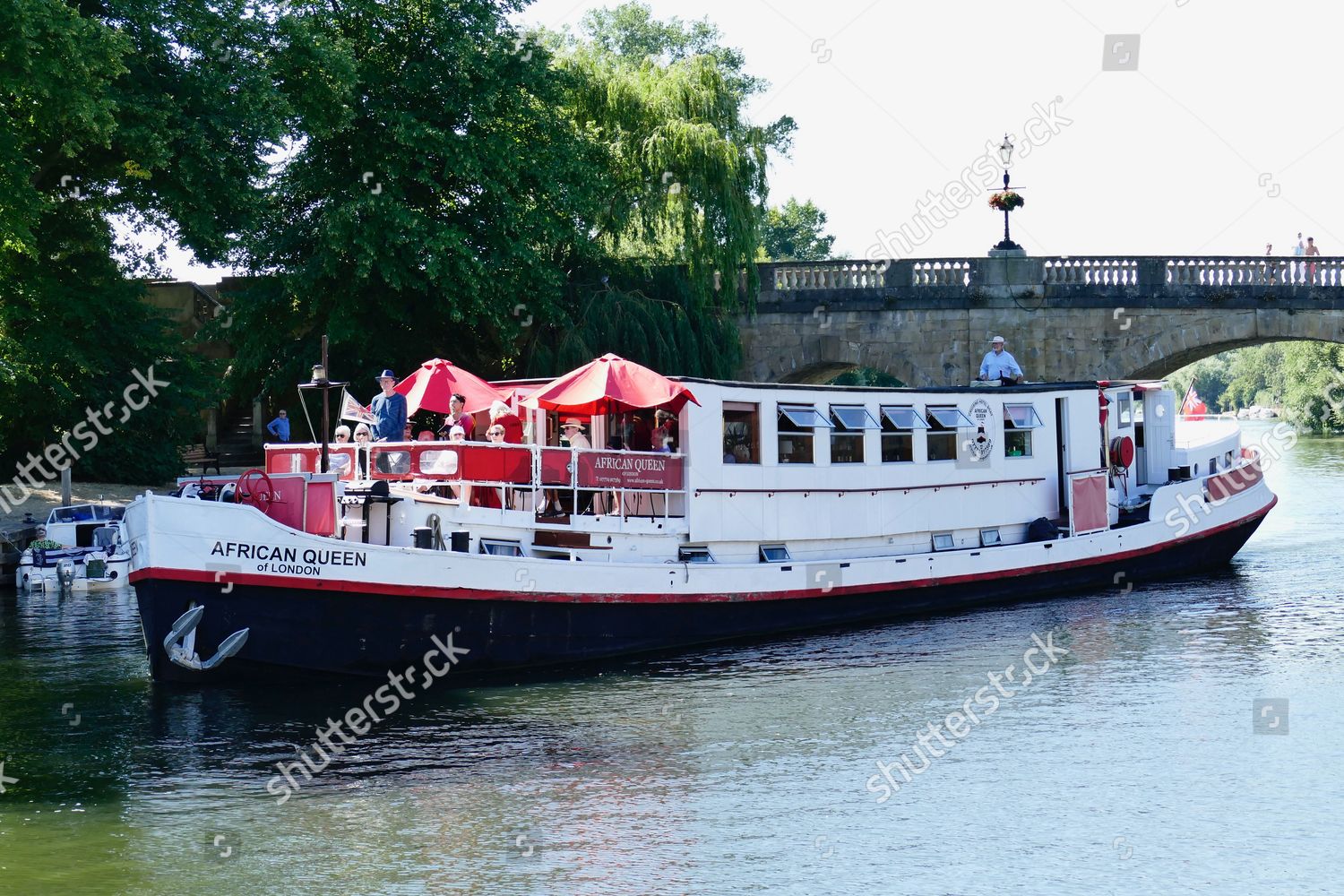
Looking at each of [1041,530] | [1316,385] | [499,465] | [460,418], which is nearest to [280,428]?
[460,418]

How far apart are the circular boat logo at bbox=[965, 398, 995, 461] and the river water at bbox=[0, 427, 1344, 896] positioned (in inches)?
156

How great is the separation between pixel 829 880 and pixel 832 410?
12.0m

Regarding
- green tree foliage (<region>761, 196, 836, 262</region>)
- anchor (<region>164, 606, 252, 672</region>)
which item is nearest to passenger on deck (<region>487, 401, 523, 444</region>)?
anchor (<region>164, 606, 252, 672</region>)

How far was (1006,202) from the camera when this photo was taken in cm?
3694

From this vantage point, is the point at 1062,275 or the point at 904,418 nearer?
the point at 904,418

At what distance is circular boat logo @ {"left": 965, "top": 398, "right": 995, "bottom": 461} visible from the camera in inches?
1002

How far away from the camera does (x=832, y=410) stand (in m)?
23.8

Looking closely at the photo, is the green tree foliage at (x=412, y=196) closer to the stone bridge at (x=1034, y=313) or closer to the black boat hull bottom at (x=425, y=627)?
the stone bridge at (x=1034, y=313)

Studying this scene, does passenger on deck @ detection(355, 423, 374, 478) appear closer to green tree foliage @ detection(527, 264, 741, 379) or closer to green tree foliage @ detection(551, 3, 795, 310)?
green tree foliage @ detection(527, 264, 741, 379)

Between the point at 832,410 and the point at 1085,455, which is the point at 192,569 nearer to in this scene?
the point at 832,410

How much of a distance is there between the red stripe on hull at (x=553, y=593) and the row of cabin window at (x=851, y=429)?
1.68 meters

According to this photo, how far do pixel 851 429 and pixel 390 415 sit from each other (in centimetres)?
706

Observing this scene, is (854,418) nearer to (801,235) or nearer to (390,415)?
(390,415)

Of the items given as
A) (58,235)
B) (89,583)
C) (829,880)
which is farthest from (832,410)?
(58,235)
